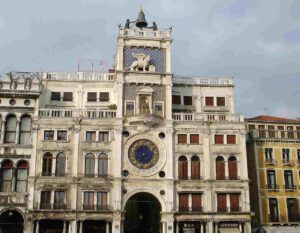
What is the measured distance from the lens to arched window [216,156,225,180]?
53188 millimetres

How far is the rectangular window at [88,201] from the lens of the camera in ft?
165

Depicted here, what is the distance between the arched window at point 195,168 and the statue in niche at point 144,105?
7.65m

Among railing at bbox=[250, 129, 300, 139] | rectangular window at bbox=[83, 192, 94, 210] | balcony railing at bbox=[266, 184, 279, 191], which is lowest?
rectangular window at bbox=[83, 192, 94, 210]

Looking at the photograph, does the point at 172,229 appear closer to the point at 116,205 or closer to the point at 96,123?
the point at 116,205

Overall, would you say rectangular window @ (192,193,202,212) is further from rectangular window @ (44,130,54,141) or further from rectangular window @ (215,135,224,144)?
rectangular window @ (44,130,54,141)

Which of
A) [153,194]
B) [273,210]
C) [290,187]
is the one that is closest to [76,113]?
[153,194]

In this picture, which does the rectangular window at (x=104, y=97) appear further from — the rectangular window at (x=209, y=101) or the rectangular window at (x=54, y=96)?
the rectangular window at (x=209, y=101)

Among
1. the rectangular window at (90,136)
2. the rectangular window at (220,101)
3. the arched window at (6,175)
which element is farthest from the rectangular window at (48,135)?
the rectangular window at (220,101)

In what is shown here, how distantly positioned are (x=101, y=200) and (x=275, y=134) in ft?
78.7

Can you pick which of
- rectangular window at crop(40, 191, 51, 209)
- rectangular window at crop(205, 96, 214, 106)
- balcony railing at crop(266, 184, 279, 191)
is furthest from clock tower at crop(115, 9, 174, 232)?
balcony railing at crop(266, 184, 279, 191)

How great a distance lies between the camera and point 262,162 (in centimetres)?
5759

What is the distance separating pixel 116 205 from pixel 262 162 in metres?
19.4

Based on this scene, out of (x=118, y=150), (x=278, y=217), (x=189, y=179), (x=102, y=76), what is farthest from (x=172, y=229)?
(x=102, y=76)

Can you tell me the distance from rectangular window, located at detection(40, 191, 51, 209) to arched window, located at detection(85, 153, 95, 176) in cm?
468
